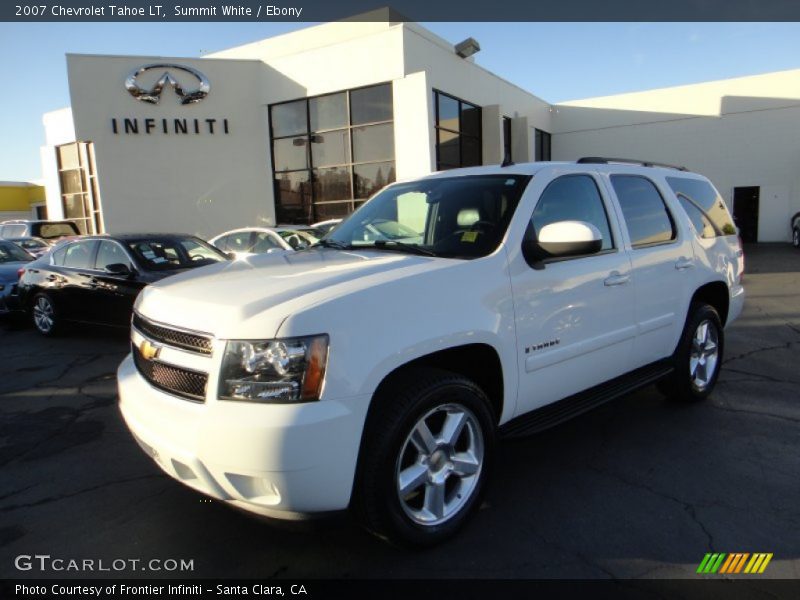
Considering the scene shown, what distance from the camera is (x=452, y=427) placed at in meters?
2.73

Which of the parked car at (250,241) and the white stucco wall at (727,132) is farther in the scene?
the white stucco wall at (727,132)

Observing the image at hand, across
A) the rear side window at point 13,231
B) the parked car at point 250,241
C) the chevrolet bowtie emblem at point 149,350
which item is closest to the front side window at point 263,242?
the parked car at point 250,241

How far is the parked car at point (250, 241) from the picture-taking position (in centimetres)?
1116

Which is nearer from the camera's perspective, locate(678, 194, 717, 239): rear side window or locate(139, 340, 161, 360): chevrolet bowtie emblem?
locate(139, 340, 161, 360): chevrolet bowtie emblem

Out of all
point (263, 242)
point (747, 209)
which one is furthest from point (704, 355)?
point (747, 209)

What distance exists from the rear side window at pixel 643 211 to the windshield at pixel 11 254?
1092cm

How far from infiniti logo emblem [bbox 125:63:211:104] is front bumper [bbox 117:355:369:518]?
56.2 feet

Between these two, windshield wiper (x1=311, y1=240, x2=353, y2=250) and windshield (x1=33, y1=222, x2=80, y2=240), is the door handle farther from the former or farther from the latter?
windshield (x1=33, y1=222, x2=80, y2=240)

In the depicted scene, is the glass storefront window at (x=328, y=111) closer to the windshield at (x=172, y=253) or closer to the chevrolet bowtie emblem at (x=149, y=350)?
the windshield at (x=172, y=253)

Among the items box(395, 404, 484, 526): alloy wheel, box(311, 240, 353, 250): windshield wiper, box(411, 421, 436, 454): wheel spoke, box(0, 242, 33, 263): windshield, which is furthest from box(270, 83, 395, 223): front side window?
box(411, 421, 436, 454): wheel spoke

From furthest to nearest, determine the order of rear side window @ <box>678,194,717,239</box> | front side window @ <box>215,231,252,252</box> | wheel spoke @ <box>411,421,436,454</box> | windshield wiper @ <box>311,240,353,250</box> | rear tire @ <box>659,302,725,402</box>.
Result: front side window @ <box>215,231,252,252</box>
rear side window @ <box>678,194,717,239</box>
rear tire @ <box>659,302,725,402</box>
windshield wiper @ <box>311,240,353,250</box>
wheel spoke @ <box>411,421,436,454</box>

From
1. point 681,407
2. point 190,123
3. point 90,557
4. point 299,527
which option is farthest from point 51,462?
point 190,123

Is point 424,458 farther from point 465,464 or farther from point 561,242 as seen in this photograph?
point 561,242

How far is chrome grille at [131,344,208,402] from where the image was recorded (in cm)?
239
